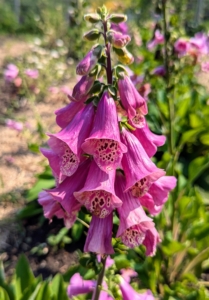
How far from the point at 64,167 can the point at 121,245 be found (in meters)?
0.39

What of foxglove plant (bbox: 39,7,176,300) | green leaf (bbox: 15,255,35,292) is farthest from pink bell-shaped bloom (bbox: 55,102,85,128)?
green leaf (bbox: 15,255,35,292)

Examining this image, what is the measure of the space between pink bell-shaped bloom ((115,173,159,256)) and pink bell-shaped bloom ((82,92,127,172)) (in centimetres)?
14

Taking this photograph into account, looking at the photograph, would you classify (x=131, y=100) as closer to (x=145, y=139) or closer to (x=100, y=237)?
(x=145, y=139)

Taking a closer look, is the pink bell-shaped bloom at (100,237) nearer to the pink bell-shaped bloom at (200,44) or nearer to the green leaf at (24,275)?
the green leaf at (24,275)

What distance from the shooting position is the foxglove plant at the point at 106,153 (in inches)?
54.6

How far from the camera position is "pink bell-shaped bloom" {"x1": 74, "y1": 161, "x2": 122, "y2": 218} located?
4.50 ft

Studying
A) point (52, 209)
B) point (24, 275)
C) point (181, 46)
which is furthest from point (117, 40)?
point (181, 46)

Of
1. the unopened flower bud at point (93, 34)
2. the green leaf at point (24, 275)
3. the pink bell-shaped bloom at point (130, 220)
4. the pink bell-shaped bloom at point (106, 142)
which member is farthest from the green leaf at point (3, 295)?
the unopened flower bud at point (93, 34)

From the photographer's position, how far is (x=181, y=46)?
10.4 ft

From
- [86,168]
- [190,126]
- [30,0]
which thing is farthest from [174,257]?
[30,0]

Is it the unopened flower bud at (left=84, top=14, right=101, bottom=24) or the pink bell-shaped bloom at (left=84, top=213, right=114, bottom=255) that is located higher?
the unopened flower bud at (left=84, top=14, right=101, bottom=24)

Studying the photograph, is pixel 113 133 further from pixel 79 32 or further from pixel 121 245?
pixel 79 32

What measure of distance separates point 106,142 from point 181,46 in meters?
2.03

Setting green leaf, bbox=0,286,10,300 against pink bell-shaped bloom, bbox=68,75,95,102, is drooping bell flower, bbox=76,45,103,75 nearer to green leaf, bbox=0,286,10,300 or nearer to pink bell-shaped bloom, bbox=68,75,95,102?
pink bell-shaped bloom, bbox=68,75,95,102
